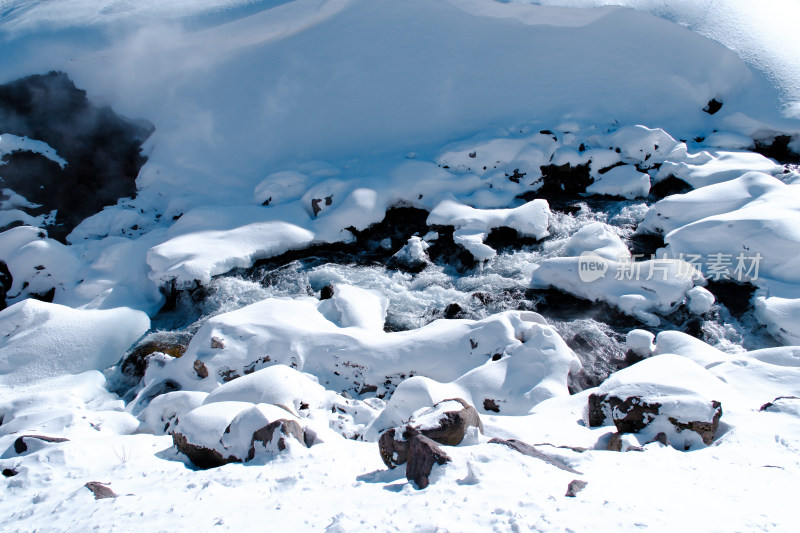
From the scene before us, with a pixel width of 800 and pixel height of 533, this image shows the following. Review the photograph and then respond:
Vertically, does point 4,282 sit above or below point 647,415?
below

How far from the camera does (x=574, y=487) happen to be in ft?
11.8

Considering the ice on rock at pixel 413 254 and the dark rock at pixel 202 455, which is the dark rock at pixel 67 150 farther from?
the dark rock at pixel 202 455

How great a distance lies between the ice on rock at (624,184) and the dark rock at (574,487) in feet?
28.7

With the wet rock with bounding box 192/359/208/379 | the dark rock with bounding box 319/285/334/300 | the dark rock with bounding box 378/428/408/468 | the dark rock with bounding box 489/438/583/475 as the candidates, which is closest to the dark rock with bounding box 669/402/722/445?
the dark rock with bounding box 489/438/583/475

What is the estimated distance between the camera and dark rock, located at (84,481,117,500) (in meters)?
3.84

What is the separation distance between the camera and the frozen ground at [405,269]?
404 centimetres

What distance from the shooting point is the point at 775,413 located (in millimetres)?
5008

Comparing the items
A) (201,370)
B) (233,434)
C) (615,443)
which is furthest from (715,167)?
(233,434)

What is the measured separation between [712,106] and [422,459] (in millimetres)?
13244

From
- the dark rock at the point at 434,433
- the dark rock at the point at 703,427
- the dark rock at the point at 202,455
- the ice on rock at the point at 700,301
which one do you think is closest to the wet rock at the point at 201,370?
the dark rock at the point at 202,455

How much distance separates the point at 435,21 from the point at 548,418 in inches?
455

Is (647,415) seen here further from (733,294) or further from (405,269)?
(405,269)

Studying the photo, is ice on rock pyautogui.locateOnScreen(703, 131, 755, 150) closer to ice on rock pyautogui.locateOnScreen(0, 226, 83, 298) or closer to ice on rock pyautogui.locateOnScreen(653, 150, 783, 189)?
ice on rock pyautogui.locateOnScreen(653, 150, 783, 189)

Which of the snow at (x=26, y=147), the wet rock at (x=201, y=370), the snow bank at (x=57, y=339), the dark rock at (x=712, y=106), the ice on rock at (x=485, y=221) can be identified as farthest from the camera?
the dark rock at (x=712, y=106)
